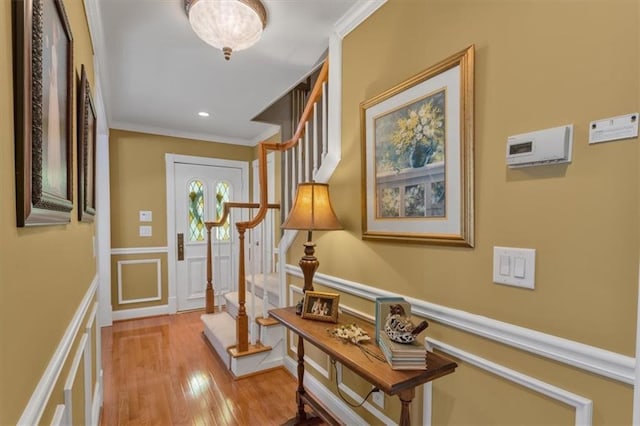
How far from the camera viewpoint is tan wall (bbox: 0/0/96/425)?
22.3 inches

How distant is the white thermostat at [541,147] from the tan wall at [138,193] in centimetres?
408

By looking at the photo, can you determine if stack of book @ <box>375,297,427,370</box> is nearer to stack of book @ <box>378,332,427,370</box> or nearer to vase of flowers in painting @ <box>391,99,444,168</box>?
stack of book @ <box>378,332,427,370</box>

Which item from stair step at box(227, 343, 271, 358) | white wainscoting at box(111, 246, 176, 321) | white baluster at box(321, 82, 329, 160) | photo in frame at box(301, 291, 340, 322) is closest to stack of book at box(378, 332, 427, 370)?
photo in frame at box(301, 291, 340, 322)

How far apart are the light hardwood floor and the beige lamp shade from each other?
135 cm

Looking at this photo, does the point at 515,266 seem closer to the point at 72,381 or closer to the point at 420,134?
the point at 420,134

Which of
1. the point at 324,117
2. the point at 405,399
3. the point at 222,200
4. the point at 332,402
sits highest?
the point at 324,117

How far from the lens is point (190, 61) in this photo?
237 cm

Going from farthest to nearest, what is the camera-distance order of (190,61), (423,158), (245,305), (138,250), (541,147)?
(138,250)
(245,305)
(190,61)
(423,158)
(541,147)

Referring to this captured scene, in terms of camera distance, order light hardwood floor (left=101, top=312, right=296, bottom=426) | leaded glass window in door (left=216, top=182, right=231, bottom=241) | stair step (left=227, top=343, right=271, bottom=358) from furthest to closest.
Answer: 1. leaded glass window in door (left=216, top=182, right=231, bottom=241)
2. stair step (left=227, top=343, right=271, bottom=358)
3. light hardwood floor (left=101, top=312, right=296, bottom=426)

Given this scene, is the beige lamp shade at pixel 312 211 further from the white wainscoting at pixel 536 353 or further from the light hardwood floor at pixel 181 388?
the light hardwood floor at pixel 181 388

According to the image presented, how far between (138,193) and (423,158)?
12.4ft

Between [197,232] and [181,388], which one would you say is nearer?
[181,388]

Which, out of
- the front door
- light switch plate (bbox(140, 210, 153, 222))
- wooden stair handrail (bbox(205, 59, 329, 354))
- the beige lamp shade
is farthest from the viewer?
the front door

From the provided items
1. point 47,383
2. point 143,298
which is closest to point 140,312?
point 143,298
